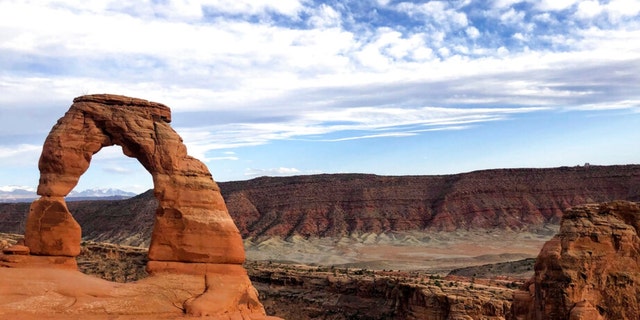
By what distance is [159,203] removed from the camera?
19.3 m

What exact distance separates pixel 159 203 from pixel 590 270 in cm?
1300

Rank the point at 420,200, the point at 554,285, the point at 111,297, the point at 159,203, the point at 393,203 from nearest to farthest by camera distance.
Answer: the point at 111,297, the point at 554,285, the point at 159,203, the point at 393,203, the point at 420,200

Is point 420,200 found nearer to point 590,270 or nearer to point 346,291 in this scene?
point 346,291

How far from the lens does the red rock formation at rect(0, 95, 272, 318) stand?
18.9 meters

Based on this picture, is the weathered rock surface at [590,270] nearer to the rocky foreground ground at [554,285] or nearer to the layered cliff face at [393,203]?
the rocky foreground ground at [554,285]

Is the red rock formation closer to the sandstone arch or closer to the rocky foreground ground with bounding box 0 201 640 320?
the sandstone arch

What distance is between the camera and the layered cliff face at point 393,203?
354ft

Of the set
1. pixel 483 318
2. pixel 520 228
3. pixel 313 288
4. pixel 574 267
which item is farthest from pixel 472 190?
pixel 574 267

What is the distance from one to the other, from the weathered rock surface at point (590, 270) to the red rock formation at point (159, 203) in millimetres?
8579

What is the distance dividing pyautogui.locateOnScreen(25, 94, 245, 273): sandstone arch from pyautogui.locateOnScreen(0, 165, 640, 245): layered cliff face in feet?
279

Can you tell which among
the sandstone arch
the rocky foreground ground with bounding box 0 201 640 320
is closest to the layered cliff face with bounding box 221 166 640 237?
the sandstone arch

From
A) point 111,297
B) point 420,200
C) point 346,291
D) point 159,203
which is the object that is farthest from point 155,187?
point 420,200

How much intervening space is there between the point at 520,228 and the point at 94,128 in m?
98.5

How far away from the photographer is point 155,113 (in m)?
20.0
